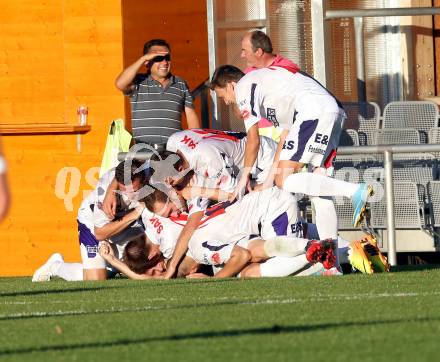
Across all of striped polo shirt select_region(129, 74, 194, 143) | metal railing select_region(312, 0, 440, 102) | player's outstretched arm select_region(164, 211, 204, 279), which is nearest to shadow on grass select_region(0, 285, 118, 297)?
player's outstretched arm select_region(164, 211, 204, 279)

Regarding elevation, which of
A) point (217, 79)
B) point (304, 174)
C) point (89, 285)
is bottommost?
point (89, 285)

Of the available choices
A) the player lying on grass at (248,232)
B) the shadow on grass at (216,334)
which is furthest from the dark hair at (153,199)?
the shadow on grass at (216,334)

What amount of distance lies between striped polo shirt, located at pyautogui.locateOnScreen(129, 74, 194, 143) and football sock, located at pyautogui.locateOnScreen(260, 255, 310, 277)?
2378mm

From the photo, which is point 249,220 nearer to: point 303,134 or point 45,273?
point 303,134

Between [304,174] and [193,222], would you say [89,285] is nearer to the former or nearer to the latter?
A: [193,222]

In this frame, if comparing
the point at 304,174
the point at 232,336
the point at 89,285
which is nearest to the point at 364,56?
the point at 304,174

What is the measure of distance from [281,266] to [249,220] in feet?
1.66

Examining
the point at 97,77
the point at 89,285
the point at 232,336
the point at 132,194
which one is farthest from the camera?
the point at 97,77

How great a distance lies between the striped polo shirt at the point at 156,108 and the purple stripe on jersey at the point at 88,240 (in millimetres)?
1214

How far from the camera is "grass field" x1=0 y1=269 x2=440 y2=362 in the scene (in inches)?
225

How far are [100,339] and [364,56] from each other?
26.8ft

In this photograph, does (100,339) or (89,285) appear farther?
(89,285)

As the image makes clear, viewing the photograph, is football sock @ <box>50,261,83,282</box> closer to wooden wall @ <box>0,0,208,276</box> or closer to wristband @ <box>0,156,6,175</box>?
wooden wall @ <box>0,0,208,276</box>

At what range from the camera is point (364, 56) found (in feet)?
45.7
